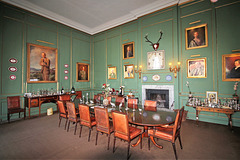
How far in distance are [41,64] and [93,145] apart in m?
4.96

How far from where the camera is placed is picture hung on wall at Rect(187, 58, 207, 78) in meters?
4.76

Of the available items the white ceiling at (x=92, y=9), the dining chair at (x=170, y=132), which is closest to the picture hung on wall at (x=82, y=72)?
the white ceiling at (x=92, y=9)

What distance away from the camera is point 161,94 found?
18.5 feet

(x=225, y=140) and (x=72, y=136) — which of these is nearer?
(x=225, y=140)

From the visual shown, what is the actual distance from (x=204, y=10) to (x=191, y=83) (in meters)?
2.85

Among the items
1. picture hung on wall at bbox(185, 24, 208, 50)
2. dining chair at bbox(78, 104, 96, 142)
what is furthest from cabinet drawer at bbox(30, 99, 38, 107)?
picture hung on wall at bbox(185, 24, 208, 50)

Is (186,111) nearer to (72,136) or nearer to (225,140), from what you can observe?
(225,140)

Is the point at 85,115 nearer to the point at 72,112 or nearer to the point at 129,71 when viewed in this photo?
the point at 72,112

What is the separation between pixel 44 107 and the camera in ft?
20.0

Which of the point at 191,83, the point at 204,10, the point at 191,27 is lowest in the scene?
the point at 191,83

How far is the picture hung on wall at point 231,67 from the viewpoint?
420 centimetres

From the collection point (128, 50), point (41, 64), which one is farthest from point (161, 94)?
point (41, 64)

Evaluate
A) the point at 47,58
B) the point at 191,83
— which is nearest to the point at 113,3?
the point at 47,58

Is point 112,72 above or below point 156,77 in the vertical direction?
above
